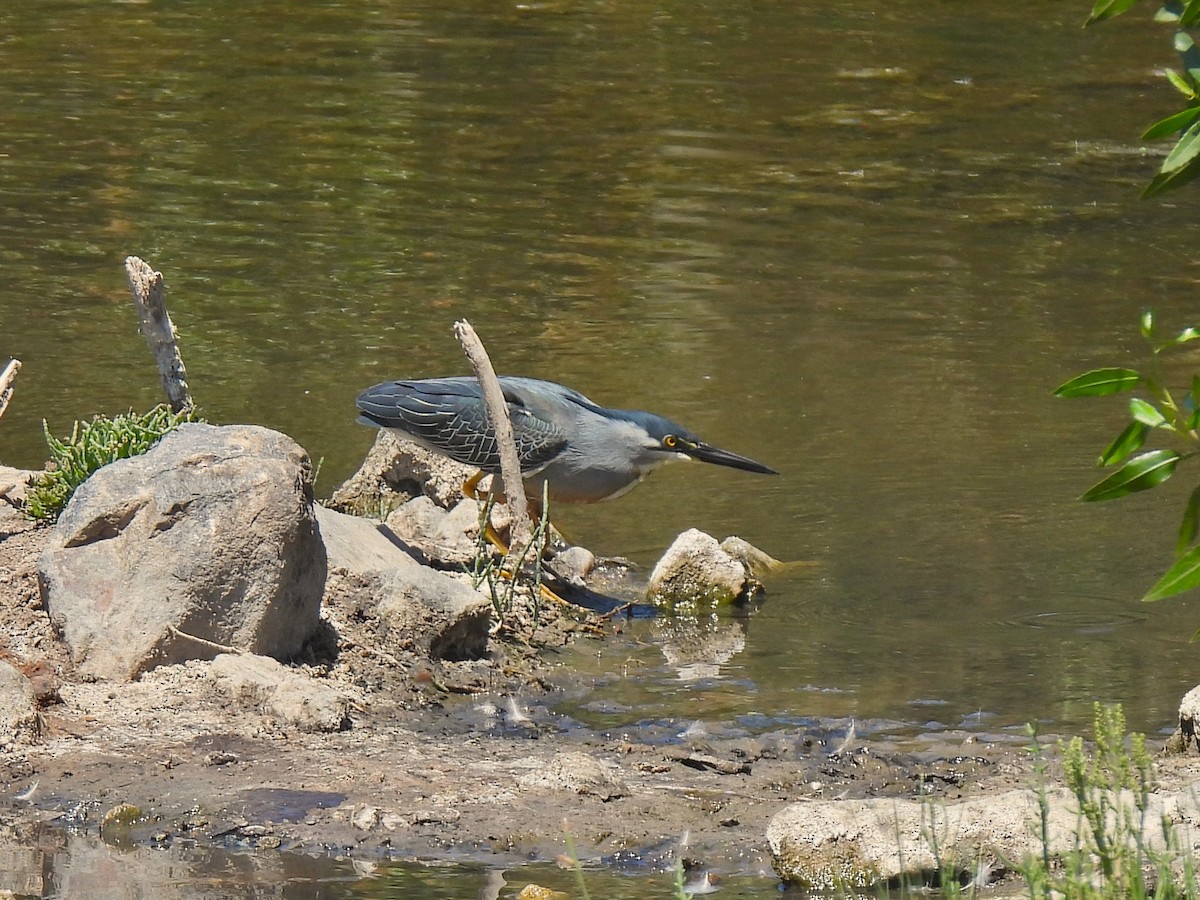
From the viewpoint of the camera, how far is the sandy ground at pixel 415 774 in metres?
5.26

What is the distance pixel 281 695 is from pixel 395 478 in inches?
111

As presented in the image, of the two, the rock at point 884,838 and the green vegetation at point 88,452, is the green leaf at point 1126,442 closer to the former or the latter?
the rock at point 884,838

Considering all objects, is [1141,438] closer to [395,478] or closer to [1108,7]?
[1108,7]

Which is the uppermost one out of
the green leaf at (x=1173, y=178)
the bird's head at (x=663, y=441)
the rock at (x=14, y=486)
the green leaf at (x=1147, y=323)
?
the green leaf at (x=1173, y=178)

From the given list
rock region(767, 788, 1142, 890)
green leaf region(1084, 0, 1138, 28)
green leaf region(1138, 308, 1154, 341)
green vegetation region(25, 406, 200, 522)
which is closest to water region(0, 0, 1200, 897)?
rock region(767, 788, 1142, 890)

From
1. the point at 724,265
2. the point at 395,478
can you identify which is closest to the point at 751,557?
the point at 395,478

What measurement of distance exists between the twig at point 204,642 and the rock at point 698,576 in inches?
79.4

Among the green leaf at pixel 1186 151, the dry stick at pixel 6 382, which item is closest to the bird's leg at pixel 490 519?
the dry stick at pixel 6 382

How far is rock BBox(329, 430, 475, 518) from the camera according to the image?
8.62 meters

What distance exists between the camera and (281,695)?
612cm

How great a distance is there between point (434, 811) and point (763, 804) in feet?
3.02

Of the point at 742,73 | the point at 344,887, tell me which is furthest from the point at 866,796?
the point at 742,73

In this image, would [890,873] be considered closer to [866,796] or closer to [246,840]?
[866,796]

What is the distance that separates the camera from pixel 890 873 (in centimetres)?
486
